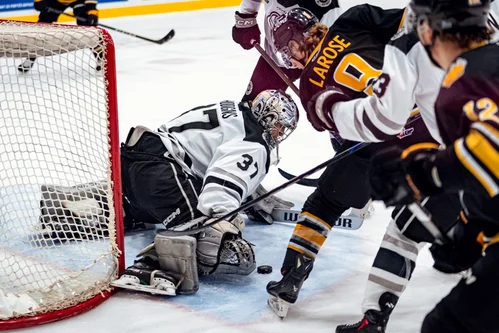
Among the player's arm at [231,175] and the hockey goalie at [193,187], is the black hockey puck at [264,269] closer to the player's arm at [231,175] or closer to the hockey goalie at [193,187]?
the hockey goalie at [193,187]

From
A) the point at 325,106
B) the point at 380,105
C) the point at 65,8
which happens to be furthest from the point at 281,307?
the point at 65,8

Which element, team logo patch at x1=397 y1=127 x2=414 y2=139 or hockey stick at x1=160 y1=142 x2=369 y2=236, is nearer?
hockey stick at x1=160 y1=142 x2=369 y2=236

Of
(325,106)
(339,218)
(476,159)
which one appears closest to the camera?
(476,159)

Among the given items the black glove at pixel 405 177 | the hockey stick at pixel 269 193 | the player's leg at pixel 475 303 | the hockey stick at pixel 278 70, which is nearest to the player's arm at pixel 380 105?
the hockey stick at pixel 269 193

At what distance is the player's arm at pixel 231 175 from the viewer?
7.59ft

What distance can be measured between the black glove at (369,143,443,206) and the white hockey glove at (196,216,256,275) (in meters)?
1.01

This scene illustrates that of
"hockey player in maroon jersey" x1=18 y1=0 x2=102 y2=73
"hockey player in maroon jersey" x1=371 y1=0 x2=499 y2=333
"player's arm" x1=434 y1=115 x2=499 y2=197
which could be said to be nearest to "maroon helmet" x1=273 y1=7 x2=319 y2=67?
"hockey player in maroon jersey" x1=371 y1=0 x2=499 y2=333

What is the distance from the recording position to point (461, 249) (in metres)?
1.47

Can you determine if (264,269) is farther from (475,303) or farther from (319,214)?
(475,303)

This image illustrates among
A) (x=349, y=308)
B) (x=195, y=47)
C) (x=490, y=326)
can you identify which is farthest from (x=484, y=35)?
(x=195, y=47)

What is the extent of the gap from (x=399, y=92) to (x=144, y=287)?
3.26ft

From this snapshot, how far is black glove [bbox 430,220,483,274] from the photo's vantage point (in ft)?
4.82

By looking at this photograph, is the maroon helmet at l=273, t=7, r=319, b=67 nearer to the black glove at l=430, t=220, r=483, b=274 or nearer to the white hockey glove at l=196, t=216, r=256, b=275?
the white hockey glove at l=196, t=216, r=256, b=275

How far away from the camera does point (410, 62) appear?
1.64m
